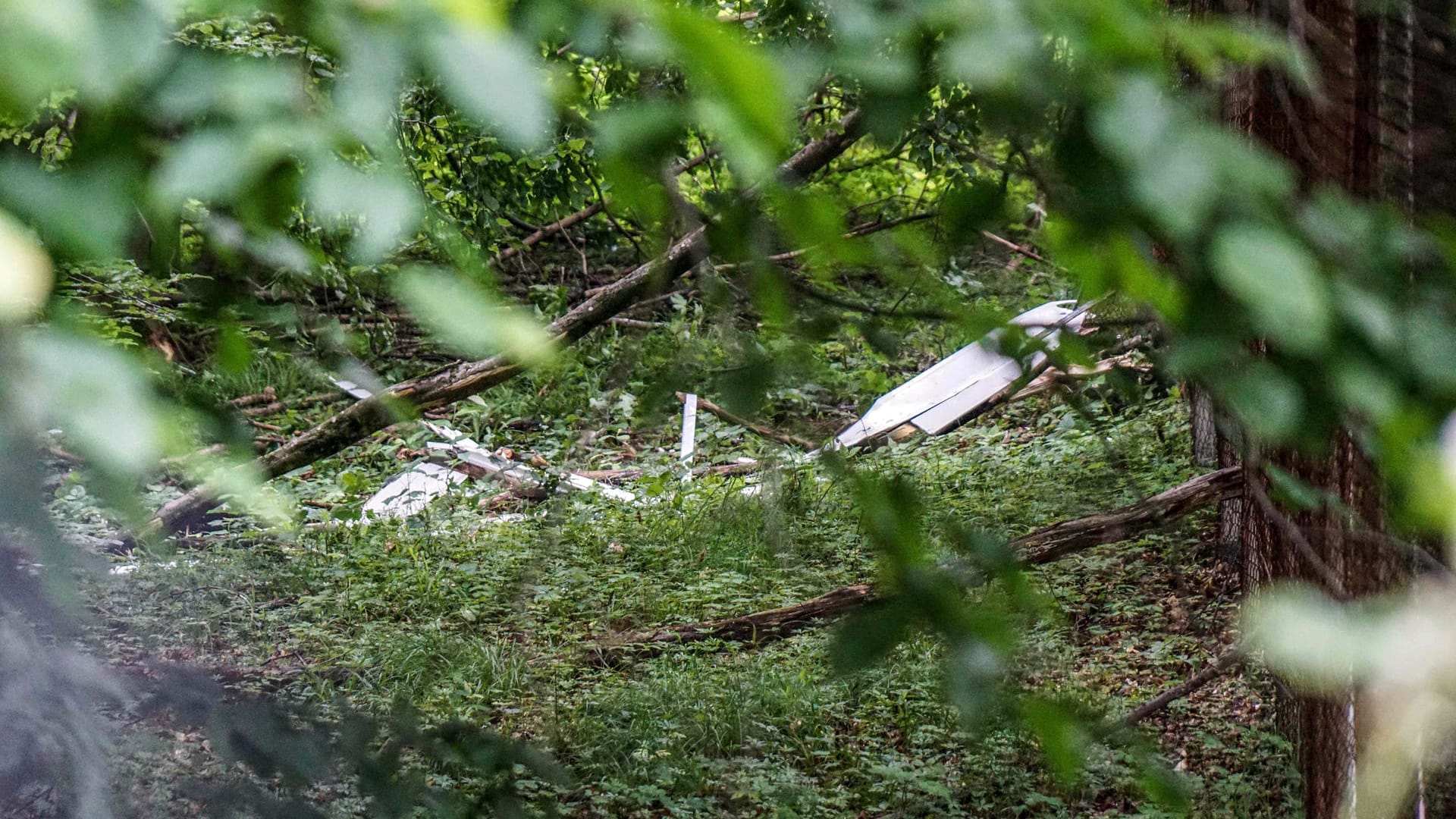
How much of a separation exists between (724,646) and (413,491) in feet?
8.71

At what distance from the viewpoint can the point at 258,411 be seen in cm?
695

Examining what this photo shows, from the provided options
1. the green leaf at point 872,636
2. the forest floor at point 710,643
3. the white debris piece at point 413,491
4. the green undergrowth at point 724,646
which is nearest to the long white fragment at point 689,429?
the forest floor at point 710,643

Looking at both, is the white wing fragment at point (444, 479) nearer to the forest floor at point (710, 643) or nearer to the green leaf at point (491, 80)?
the forest floor at point (710, 643)

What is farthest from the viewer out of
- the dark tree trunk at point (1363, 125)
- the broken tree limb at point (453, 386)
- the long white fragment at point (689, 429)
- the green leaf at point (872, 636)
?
the long white fragment at point (689, 429)

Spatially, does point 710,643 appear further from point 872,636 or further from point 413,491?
point 872,636

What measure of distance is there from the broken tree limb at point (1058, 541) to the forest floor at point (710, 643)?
0.34 ft

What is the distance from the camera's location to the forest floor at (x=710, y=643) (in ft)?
10.5

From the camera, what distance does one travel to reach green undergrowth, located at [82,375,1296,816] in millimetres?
3221

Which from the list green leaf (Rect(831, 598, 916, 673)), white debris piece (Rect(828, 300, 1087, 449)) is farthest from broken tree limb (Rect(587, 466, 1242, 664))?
white debris piece (Rect(828, 300, 1087, 449))

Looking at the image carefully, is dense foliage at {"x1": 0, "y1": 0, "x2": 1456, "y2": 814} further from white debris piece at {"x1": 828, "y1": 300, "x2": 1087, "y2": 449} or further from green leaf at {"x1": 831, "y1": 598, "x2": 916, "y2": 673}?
white debris piece at {"x1": 828, "y1": 300, "x2": 1087, "y2": 449}

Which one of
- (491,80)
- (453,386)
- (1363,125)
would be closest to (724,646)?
(453,386)

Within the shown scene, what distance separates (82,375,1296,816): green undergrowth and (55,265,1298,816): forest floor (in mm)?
12

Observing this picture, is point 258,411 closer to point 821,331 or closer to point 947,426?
point 947,426

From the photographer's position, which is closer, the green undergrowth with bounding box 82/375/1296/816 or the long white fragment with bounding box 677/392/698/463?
the green undergrowth with bounding box 82/375/1296/816
